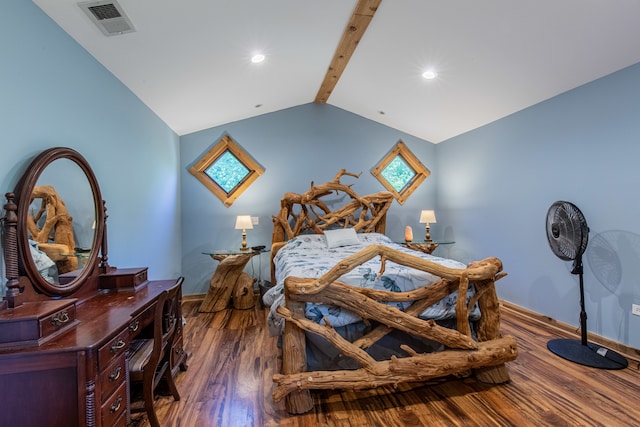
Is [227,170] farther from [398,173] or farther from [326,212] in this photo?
[398,173]

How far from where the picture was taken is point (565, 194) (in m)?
3.15

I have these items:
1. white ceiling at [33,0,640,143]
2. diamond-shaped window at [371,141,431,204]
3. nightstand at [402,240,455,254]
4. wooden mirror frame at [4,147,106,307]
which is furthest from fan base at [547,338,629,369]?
wooden mirror frame at [4,147,106,307]

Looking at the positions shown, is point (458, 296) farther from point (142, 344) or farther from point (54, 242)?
point (54, 242)

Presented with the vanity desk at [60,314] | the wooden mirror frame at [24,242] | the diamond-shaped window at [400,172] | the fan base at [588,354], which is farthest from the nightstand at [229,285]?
the fan base at [588,354]

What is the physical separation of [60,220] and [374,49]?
2921 mm

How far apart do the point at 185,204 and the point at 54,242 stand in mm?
2680

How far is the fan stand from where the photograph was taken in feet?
8.04

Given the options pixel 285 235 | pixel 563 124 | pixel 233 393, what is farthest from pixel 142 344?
pixel 563 124

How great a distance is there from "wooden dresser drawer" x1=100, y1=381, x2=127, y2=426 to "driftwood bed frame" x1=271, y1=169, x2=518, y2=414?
810 millimetres

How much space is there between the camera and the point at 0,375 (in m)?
1.22

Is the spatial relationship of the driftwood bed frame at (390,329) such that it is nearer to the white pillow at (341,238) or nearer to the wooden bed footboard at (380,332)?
the wooden bed footboard at (380,332)

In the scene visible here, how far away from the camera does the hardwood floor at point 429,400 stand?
1.87 meters

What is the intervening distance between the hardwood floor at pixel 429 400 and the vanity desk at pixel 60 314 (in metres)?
0.67

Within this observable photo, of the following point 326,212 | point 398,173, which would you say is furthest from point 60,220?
point 398,173
